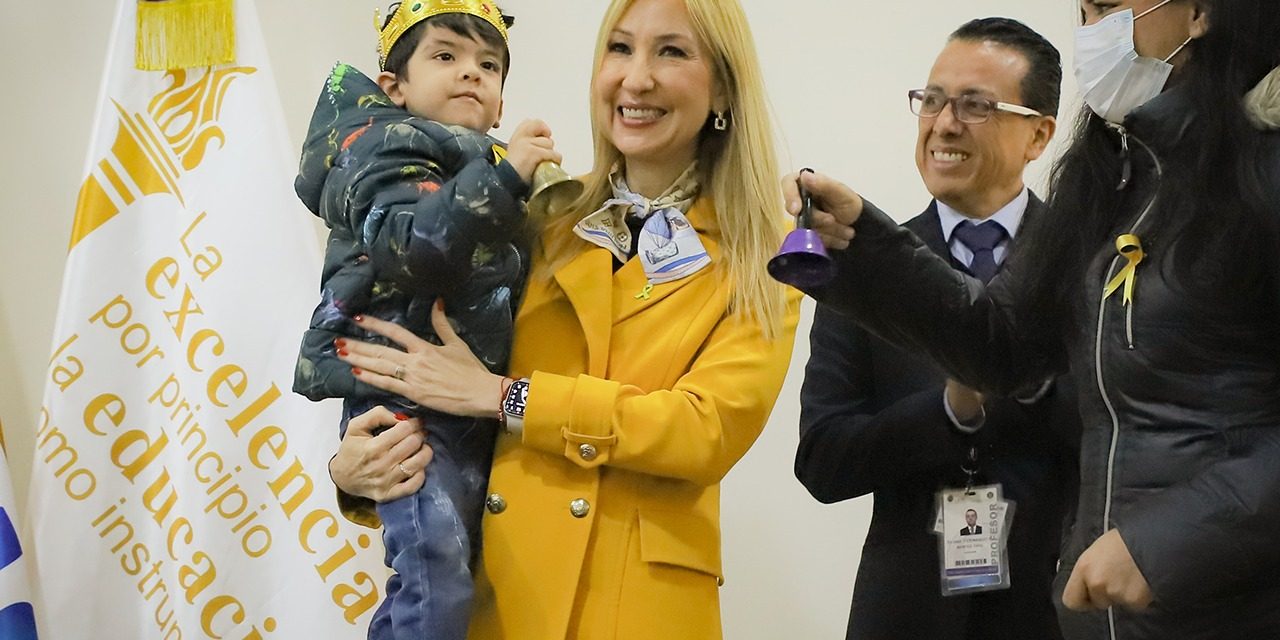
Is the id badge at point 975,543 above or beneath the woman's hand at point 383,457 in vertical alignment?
beneath

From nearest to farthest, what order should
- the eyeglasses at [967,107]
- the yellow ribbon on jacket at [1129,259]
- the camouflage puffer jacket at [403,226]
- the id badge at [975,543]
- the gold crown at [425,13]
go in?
1. the yellow ribbon on jacket at [1129,259]
2. the camouflage puffer jacket at [403,226]
3. the id badge at [975,543]
4. the gold crown at [425,13]
5. the eyeglasses at [967,107]

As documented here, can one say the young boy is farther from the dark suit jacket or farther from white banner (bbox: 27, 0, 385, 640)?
white banner (bbox: 27, 0, 385, 640)

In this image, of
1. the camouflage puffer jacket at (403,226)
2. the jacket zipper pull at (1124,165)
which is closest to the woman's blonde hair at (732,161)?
the camouflage puffer jacket at (403,226)

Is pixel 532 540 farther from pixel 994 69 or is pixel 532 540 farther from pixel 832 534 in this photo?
pixel 832 534

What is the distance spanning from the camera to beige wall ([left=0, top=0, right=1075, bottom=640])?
10.2 feet

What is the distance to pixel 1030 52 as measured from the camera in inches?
93.4

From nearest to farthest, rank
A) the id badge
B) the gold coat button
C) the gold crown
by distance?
1. the gold coat button
2. the id badge
3. the gold crown

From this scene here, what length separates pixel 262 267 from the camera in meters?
2.73

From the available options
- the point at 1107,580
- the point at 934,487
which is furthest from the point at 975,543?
the point at 1107,580

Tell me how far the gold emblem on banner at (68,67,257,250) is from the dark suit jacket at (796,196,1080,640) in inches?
58.8

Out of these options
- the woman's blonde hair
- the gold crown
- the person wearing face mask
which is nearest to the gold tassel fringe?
the gold crown

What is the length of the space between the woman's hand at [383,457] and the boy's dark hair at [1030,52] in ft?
4.05

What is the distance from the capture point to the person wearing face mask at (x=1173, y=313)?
4.40 feet

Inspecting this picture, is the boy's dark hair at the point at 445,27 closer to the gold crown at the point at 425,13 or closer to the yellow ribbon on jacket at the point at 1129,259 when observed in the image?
the gold crown at the point at 425,13
